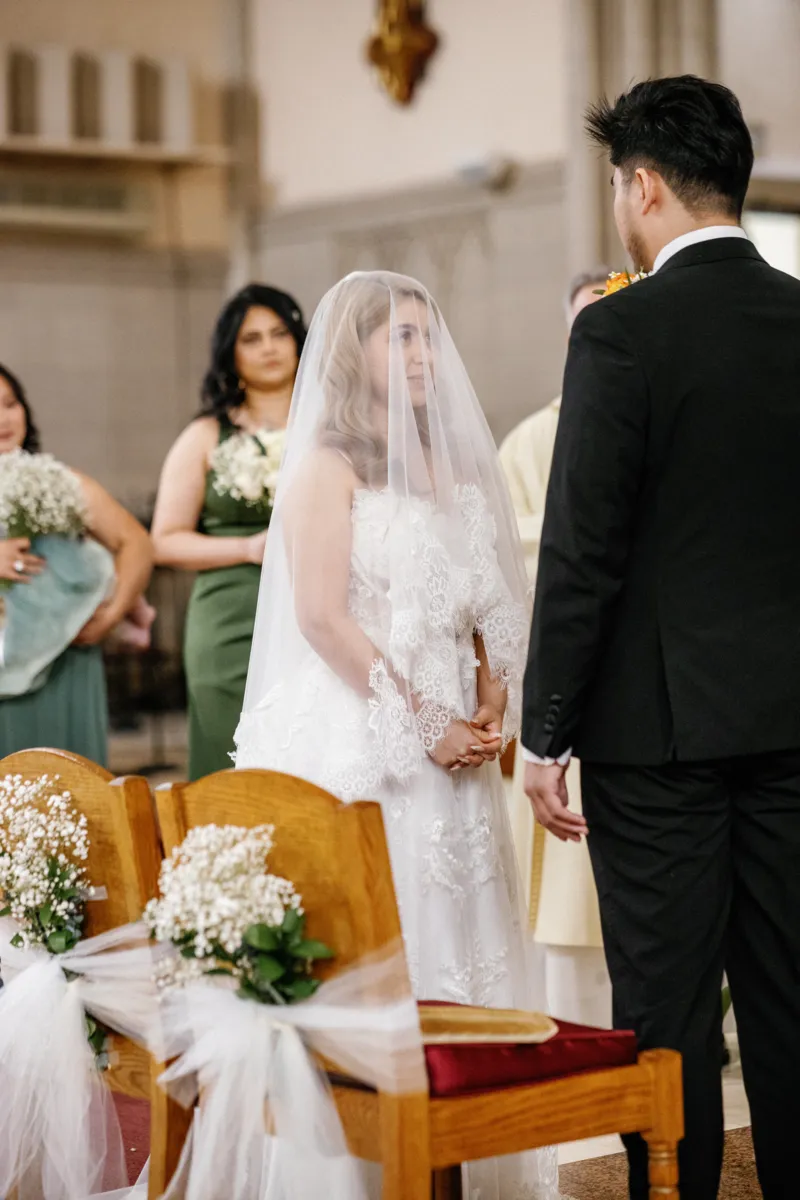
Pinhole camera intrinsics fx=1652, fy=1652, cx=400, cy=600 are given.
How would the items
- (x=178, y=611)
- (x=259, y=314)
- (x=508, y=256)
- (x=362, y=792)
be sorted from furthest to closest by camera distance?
1. (x=178, y=611)
2. (x=508, y=256)
3. (x=259, y=314)
4. (x=362, y=792)

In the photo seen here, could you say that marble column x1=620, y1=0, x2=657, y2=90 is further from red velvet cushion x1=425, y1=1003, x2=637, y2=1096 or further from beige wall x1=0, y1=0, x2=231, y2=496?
red velvet cushion x1=425, y1=1003, x2=637, y2=1096

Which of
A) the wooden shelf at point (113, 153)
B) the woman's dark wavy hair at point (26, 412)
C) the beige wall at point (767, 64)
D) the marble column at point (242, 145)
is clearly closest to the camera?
the woman's dark wavy hair at point (26, 412)

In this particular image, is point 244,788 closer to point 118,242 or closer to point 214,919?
point 214,919

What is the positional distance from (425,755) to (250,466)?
166 centimetres

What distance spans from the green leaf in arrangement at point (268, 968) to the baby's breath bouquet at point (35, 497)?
93.2 inches

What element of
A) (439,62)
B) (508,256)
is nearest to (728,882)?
(508,256)

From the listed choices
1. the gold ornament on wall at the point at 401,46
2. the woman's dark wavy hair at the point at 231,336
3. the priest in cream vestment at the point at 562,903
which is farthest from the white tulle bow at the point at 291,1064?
the gold ornament on wall at the point at 401,46

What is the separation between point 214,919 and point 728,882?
769mm

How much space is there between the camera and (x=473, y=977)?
2889mm

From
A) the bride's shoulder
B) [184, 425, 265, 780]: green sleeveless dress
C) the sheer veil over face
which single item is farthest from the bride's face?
[184, 425, 265, 780]: green sleeveless dress

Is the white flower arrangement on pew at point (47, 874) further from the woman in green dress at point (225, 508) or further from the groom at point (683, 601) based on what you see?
the woman in green dress at point (225, 508)

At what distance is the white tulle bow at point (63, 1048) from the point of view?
2453mm

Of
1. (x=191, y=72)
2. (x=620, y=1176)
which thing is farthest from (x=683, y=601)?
(x=191, y=72)

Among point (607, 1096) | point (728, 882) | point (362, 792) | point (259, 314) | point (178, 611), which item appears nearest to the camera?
point (607, 1096)
